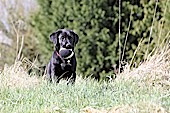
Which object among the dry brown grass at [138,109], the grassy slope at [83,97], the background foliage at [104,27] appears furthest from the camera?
the background foliage at [104,27]

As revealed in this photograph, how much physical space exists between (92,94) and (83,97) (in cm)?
20

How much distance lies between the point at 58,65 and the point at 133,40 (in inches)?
156

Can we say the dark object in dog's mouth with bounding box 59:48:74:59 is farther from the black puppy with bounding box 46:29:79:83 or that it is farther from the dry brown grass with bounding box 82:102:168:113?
the dry brown grass with bounding box 82:102:168:113

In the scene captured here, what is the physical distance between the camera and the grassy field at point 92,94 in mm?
4773

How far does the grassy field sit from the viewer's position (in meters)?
4.77

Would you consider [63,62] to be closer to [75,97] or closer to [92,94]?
[92,94]

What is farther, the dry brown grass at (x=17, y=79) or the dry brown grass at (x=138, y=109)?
the dry brown grass at (x=17, y=79)

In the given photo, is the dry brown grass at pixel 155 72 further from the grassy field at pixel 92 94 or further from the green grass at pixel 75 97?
the green grass at pixel 75 97

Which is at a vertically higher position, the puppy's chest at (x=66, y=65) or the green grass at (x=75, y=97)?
the puppy's chest at (x=66, y=65)

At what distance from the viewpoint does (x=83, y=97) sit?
540 cm

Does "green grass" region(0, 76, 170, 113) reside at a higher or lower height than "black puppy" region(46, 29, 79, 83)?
lower

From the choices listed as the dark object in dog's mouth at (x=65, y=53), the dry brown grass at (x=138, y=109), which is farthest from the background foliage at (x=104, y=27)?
the dry brown grass at (x=138, y=109)

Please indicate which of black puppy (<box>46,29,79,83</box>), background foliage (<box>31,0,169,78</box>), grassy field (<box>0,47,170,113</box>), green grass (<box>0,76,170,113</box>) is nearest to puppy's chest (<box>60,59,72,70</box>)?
black puppy (<box>46,29,79,83</box>)

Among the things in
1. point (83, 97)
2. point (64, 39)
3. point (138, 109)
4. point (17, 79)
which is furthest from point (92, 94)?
point (17, 79)
